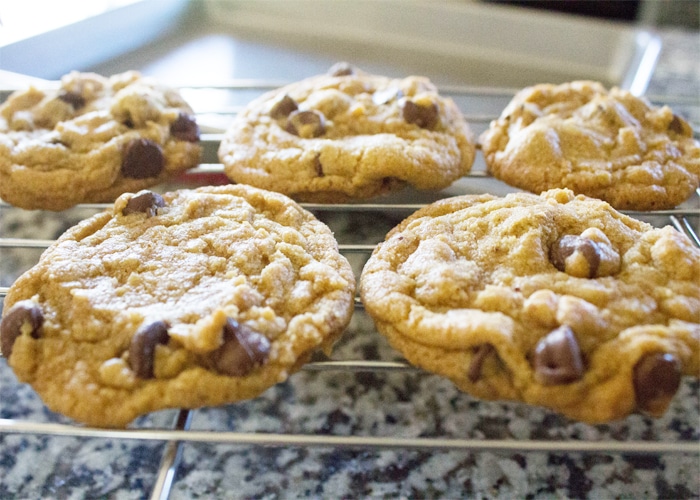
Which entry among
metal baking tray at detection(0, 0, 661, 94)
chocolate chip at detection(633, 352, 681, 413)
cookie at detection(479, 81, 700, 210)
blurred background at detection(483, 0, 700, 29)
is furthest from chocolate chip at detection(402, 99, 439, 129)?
blurred background at detection(483, 0, 700, 29)

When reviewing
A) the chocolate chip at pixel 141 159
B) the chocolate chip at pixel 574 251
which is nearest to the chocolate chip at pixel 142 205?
A: the chocolate chip at pixel 141 159

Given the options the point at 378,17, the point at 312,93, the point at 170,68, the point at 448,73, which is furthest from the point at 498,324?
the point at 378,17

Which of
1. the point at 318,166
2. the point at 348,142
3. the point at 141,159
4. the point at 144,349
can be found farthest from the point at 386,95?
the point at 144,349

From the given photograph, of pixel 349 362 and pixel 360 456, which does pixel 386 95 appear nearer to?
pixel 349 362

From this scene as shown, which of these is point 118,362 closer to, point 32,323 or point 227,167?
point 32,323

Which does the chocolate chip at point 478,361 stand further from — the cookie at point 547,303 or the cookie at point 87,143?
the cookie at point 87,143

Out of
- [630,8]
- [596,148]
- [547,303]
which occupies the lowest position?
[547,303]
